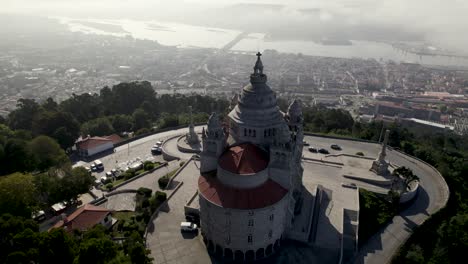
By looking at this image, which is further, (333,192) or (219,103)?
(219,103)

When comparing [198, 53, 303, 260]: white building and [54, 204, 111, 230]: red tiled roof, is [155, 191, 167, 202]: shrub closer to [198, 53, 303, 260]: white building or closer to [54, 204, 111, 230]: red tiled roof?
[54, 204, 111, 230]: red tiled roof

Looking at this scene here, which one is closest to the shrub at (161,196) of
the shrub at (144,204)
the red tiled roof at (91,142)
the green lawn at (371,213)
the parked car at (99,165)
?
the shrub at (144,204)

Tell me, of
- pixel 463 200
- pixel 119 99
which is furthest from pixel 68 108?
pixel 463 200

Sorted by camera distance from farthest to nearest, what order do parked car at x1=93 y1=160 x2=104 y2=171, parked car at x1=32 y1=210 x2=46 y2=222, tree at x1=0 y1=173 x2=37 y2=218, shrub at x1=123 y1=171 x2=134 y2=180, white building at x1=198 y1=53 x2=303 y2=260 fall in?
parked car at x1=93 y1=160 x2=104 y2=171
shrub at x1=123 y1=171 x2=134 y2=180
parked car at x1=32 y1=210 x2=46 y2=222
tree at x1=0 y1=173 x2=37 y2=218
white building at x1=198 y1=53 x2=303 y2=260

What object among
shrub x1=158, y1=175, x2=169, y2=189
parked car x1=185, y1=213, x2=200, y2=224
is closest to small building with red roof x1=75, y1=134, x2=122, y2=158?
shrub x1=158, y1=175, x2=169, y2=189

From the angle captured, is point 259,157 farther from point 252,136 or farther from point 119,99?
point 119,99

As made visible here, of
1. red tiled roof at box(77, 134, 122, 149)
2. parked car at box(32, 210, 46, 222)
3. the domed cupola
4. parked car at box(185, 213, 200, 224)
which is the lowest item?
parked car at box(32, 210, 46, 222)

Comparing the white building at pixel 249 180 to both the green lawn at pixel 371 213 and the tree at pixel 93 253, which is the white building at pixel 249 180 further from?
the green lawn at pixel 371 213
